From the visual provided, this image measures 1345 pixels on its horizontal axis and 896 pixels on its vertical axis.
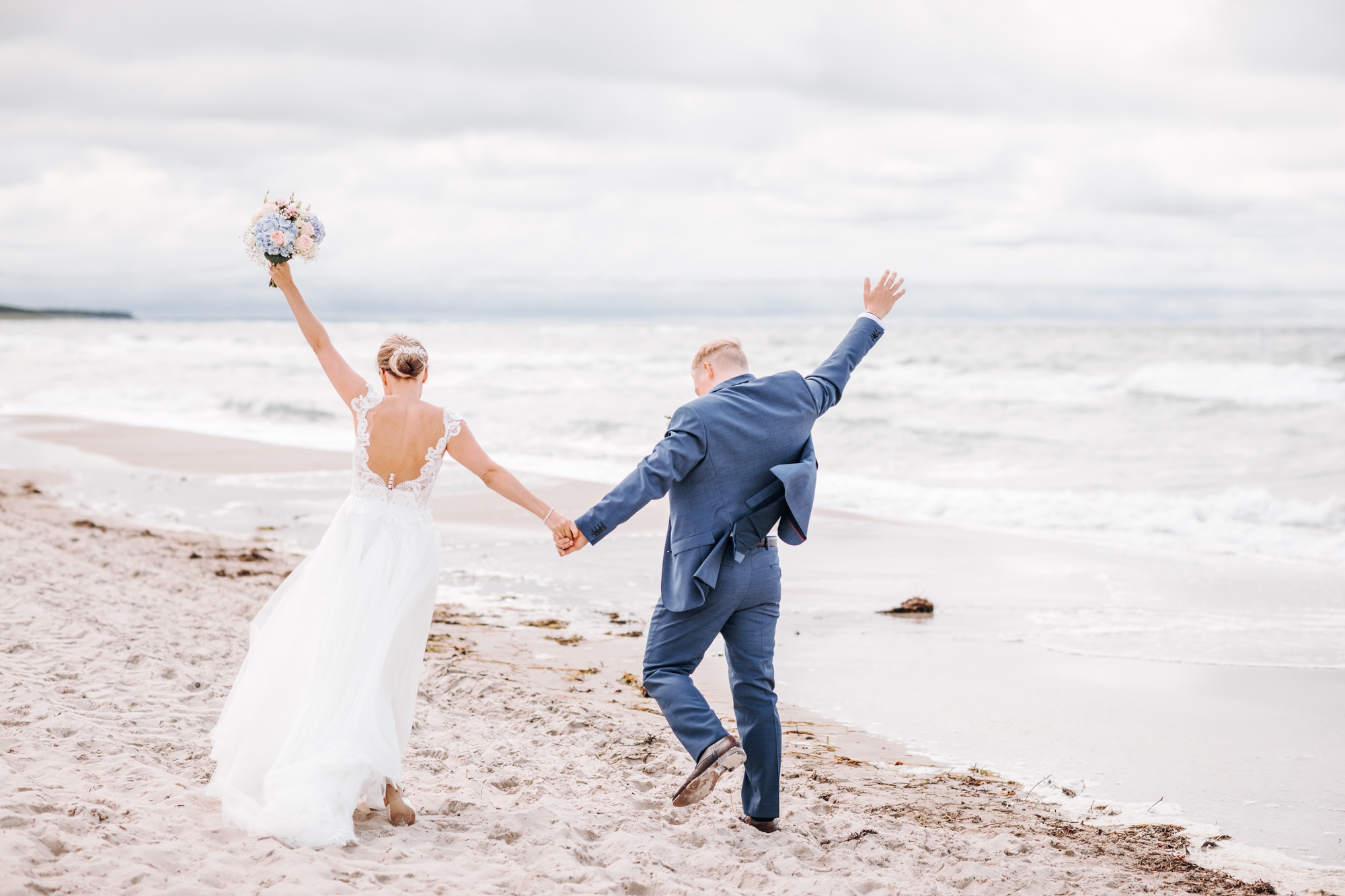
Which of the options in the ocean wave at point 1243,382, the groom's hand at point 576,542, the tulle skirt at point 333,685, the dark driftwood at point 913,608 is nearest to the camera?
the tulle skirt at point 333,685

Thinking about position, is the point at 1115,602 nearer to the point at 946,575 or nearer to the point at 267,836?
the point at 946,575

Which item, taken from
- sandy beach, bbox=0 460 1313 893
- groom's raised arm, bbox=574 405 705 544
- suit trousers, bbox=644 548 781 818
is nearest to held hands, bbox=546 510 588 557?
groom's raised arm, bbox=574 405 705 544

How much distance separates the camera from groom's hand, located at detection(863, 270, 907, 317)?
4.69 meters

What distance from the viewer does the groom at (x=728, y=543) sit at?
13.2 feet

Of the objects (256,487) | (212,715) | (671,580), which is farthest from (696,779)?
(256,487)

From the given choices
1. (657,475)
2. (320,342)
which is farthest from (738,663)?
(320,342)

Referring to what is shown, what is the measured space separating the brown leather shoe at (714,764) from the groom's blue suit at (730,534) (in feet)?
0.15

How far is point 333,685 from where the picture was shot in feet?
12.9

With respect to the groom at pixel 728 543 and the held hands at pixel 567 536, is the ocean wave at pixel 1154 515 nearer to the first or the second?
the groom at pixel 728 543

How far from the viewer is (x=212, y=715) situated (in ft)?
17.4

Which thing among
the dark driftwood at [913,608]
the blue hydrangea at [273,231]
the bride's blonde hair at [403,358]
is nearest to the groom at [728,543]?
the bride's blonde hair at [403,358]

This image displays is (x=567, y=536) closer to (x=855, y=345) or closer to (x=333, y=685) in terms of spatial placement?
(x=333, y=685)

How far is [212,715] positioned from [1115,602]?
680cm

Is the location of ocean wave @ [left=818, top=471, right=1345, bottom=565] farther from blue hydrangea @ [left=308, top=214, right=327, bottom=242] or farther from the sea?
blue hydrangea @ [left=308, top=214, right=327, bottom=242]
